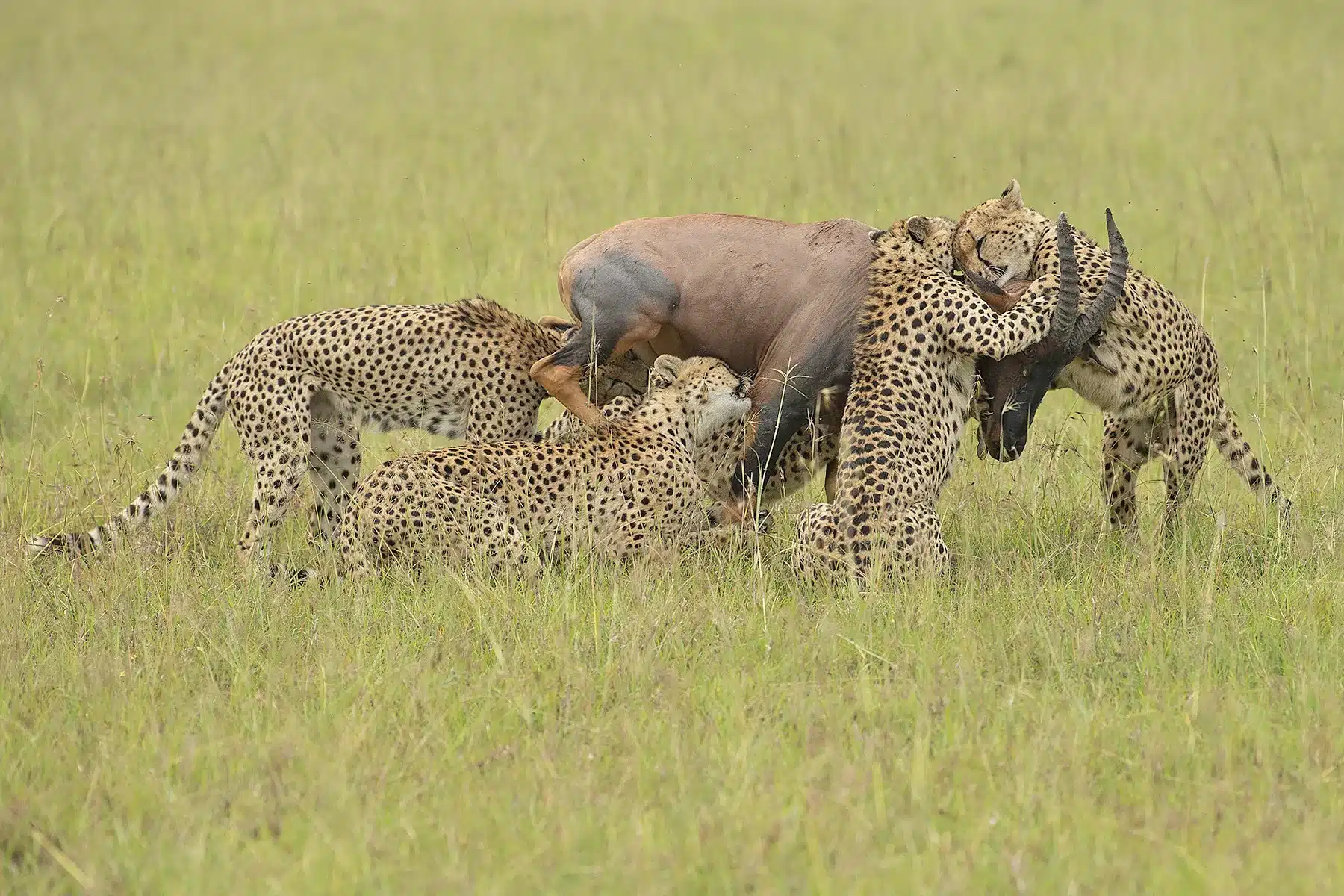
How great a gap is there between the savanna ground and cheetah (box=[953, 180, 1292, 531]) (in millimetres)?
171

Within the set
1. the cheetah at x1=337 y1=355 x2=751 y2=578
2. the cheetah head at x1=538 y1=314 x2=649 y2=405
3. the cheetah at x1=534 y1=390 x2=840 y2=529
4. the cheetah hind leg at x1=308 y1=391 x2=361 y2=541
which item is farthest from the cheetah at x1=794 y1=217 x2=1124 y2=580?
the cheetah hind leg at x1=308 y1=391 x2=361 y2=541

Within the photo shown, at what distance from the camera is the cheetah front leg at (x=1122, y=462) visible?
6.50 meters

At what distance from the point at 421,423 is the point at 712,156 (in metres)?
5.96

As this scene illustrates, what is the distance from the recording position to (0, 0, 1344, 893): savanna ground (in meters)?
3.78

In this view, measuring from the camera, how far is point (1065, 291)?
5.93 m

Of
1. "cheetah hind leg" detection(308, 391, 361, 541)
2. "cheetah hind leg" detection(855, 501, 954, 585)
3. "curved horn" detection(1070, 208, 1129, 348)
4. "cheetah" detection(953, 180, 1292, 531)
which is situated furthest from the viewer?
"cheetah hind leg" detection(308, 391, 361, 541)

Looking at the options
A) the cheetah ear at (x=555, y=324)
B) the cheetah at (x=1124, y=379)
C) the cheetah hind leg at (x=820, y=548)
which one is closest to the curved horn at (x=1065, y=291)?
the cheetah at (x=1124, y=379)

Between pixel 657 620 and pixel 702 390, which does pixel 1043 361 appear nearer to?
pixel 702 390

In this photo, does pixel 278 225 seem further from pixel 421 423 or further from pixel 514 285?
pixel 421 423

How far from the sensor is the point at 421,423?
A: 676 cm

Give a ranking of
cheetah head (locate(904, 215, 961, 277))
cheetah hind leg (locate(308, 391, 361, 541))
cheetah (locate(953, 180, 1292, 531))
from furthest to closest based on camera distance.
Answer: cheetah hind leg (locate(308, 391, 361, 541))
cheetah head (locate(904, 215, 961, 277))
cheetah (locate(953, 180, 1292, 531))

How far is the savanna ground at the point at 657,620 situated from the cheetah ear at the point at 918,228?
102 centimetres

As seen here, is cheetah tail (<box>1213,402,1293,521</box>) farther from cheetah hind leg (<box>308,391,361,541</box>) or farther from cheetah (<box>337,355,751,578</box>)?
cheetah hind leg (<box>308,391,361,541</box>)

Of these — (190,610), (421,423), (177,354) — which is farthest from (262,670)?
(177,354)
